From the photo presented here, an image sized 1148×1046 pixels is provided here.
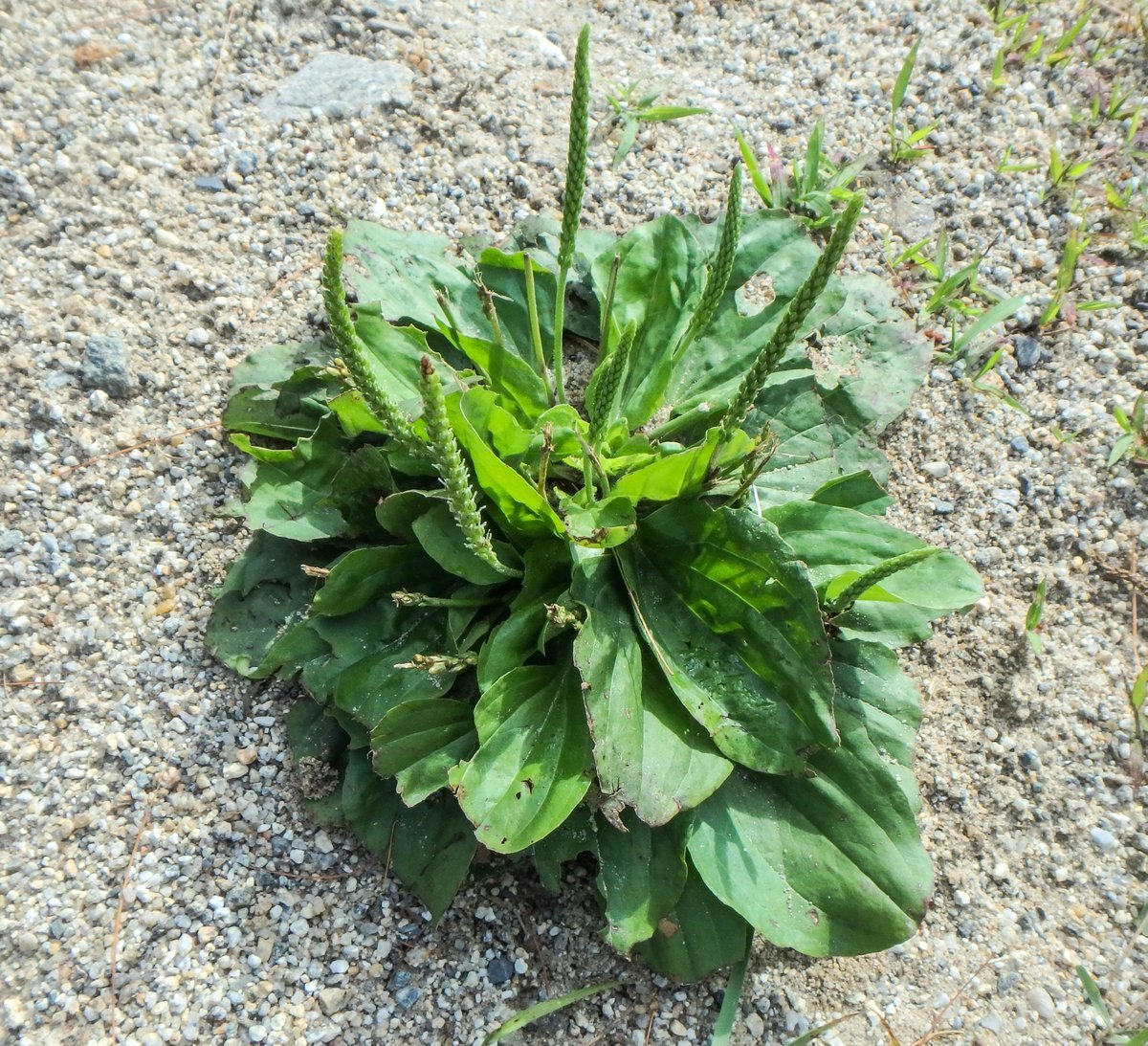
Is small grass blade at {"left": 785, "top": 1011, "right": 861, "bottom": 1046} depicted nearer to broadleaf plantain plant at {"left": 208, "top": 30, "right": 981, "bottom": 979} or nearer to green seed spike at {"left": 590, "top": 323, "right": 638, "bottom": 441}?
broadleaf plantain plant at {"left": 208, "top": 30, "right": 981, "bottom": 979}

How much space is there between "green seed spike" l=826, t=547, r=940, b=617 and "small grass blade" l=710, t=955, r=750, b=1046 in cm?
107

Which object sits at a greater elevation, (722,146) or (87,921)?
(722,146)

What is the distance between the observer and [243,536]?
10.3 feet

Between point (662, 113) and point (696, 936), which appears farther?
point (662, 113)

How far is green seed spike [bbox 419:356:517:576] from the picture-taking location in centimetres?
162

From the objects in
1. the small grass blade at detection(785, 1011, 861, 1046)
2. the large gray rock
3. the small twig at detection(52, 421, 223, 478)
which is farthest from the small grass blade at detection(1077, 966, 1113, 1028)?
the large gray rock

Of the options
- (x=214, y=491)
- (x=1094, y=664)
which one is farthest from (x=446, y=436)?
(x=1094, y=664)

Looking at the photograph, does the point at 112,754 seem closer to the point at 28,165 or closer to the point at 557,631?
the point at 557,631

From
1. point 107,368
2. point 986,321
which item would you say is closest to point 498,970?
point 107,368

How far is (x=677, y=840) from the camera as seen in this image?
2570 mm

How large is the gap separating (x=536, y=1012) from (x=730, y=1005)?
550 mm

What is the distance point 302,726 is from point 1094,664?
8.61ft

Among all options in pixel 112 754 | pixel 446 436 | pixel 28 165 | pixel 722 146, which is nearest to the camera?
pixel 446 436

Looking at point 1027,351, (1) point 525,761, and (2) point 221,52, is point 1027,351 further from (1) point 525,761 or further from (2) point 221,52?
(2) point 221,52
